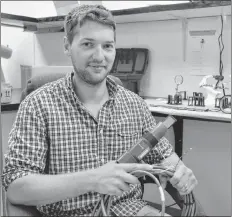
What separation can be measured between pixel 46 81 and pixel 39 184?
1.68 ft

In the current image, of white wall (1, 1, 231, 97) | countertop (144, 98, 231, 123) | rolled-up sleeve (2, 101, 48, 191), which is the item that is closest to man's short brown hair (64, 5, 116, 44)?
rolled-up sleeve (2, 101, 48, 191)

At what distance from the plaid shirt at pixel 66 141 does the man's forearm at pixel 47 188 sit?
33 mm

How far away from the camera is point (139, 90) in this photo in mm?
2340

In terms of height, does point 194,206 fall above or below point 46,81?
below

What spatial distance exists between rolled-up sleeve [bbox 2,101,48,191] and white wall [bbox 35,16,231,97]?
1.43 meters

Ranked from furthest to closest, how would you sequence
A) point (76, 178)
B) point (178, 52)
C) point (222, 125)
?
point (178, 52), point (222, 125), point (76, 178)

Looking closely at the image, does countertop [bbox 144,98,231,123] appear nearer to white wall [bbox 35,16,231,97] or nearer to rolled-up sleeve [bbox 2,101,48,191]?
white wall [bbox 35,16,231,97]

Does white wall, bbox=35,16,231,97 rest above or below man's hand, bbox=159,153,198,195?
above

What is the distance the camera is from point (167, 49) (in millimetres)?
2264

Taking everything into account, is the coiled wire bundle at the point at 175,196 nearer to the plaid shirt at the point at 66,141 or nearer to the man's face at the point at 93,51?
the plaid shirt at the point at 66,141

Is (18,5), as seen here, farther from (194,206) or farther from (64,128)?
(194,206)

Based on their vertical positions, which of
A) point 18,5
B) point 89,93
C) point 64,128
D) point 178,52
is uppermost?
point 18,5

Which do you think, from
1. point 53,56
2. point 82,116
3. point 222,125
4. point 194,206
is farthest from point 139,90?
point 194,206

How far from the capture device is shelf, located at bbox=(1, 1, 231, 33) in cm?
172
